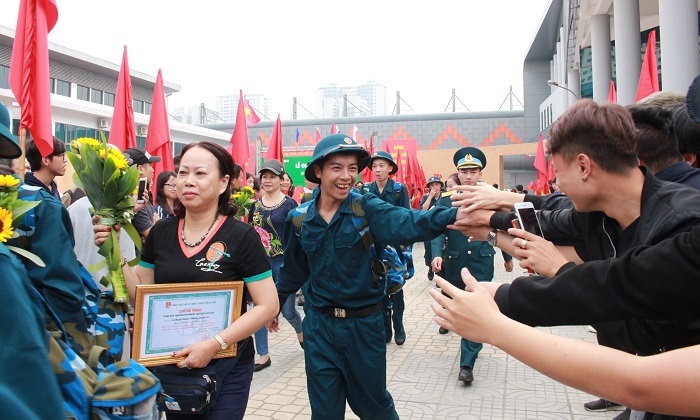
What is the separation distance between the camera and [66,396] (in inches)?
52.9

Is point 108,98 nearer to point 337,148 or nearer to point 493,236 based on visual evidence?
point 337,148

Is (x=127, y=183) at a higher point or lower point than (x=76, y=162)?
lower

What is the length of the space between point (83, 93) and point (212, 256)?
3583 centimetres

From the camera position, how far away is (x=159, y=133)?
282 inches

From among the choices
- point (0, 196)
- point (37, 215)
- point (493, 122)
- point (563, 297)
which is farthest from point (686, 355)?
point (493, 122)

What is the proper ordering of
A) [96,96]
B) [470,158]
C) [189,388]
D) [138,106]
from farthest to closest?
1. [138,106]
2. [96,96]
3. [470,158]
4. [189,388]

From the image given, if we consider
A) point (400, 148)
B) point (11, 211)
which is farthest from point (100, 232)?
point (400, 148)

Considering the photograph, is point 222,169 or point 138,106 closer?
point 222,169

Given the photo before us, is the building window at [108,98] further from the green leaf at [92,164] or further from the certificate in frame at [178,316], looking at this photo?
the certificate in frame at [178,316]

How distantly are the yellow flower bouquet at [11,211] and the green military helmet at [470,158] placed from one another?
15.1 ft

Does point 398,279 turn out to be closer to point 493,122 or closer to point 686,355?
point 686,355

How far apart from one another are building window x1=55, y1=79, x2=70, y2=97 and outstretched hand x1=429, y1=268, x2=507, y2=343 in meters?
36.1

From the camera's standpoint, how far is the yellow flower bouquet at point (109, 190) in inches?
113

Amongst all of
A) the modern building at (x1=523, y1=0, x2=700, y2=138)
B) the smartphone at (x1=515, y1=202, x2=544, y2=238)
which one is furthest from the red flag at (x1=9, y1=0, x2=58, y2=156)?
the modern building at (x1=523, y1=0, x2=700, y2=138)
